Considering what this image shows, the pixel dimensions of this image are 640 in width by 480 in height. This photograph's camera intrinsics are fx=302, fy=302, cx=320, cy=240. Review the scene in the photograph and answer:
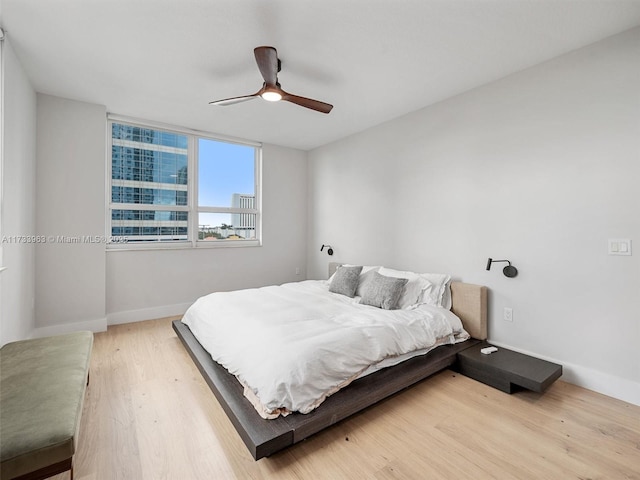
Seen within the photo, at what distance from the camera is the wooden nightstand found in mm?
2205

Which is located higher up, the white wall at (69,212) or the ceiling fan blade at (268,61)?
the ceiling fan blade at (268,61)

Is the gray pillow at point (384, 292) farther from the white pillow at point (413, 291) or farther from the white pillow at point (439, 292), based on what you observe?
the white pillow at point (439, 292)

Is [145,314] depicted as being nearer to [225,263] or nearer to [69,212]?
[225,263]

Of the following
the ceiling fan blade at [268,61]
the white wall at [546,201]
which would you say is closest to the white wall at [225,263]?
the white wall at [546,201]

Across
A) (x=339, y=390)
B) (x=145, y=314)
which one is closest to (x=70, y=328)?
(x=145, y=314)

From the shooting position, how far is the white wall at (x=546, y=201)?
221 centimetres

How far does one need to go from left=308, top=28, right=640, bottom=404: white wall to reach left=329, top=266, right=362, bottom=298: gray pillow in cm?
67

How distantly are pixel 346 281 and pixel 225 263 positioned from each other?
215cm

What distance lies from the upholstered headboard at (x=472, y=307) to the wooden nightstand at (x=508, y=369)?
0.26 meters

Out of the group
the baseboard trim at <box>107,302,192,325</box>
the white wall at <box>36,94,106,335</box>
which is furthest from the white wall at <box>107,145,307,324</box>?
the white wall at <box>36,94,106,335</box>

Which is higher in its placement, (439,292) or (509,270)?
(509,270)

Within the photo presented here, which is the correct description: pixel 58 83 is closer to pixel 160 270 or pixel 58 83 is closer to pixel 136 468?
pixel 160 270

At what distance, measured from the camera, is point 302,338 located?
80.8 inches

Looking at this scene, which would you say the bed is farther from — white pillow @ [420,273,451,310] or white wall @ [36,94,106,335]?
white wall @ [36,94,106,335]
